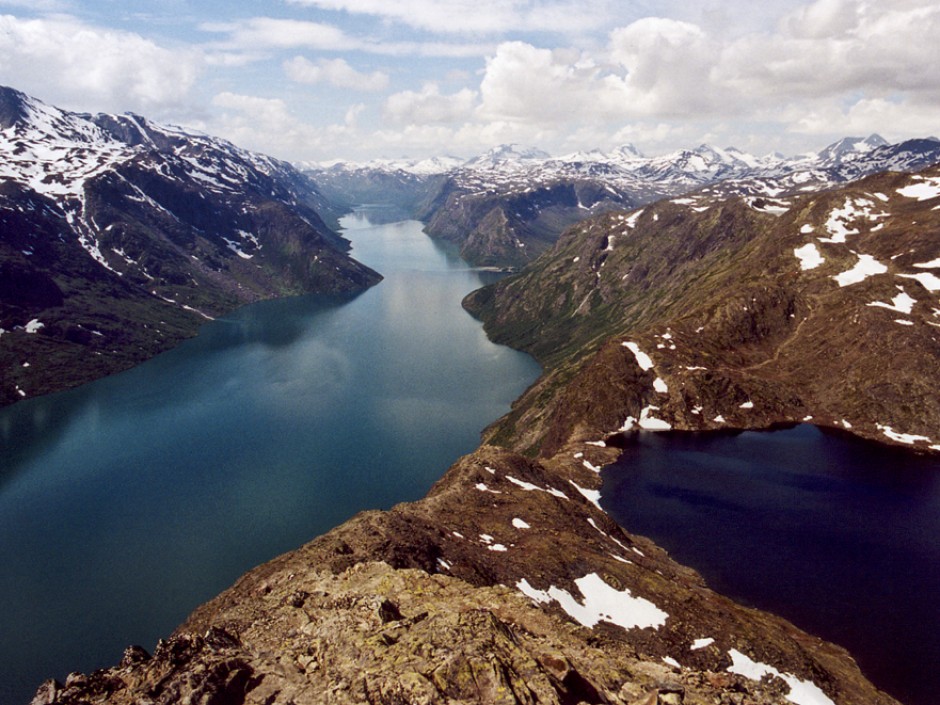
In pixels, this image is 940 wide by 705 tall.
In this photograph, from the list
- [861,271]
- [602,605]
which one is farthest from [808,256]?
[602,605]

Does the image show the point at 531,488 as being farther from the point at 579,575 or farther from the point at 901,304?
the point at 901,304

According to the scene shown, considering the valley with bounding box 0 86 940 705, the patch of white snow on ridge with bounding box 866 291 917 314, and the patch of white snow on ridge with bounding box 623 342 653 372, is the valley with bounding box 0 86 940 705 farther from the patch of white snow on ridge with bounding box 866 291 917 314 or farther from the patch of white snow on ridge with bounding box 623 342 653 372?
the patch of white snow on ridge with bounding box 866 291 917 314

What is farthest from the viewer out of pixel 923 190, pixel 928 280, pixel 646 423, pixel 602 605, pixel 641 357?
pixel 923 190

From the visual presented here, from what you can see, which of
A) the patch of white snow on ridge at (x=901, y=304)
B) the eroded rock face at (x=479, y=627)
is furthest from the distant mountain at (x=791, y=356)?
the eroded rock face at (x=479, y=627)

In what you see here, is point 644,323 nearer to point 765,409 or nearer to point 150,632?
point 765,409

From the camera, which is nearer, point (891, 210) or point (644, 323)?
point (891, 210)

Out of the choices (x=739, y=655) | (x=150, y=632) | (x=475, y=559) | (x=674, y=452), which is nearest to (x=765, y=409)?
(x=674, y=452)
